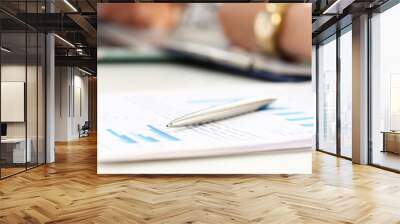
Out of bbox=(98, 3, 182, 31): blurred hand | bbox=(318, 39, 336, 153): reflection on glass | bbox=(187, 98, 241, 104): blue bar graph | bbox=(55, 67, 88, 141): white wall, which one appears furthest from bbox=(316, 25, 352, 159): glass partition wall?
bbox=(55, 67, 88, 141): white wall

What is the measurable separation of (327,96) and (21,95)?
7644 mm

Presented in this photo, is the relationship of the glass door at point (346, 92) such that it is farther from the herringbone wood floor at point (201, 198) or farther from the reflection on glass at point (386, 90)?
the herringbone wood floor at point (201, 198)

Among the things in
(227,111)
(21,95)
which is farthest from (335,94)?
(21,95)

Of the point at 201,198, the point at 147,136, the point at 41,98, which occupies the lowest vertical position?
the point at 201,198

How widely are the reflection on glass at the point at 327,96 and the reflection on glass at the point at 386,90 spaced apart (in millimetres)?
2077

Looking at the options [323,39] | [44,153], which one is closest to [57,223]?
[44,153]

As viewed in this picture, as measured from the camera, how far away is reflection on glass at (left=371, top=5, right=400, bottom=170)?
7.00 metres

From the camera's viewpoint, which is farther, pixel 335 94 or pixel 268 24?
pixel 335 94

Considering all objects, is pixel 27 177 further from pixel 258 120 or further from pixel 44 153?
pixel 258 120

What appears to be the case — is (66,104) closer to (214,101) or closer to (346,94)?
(214,101)

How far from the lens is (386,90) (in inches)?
288

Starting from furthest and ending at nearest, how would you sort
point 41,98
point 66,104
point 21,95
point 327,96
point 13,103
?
point 66,104 → point 327,96 → point 41,98 → point 21,95 → point 13,103

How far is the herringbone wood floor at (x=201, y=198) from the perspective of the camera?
3.89m

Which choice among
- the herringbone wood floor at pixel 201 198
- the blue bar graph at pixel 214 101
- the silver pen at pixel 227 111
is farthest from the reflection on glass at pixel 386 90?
the blue bar graph at pixel 214 101
